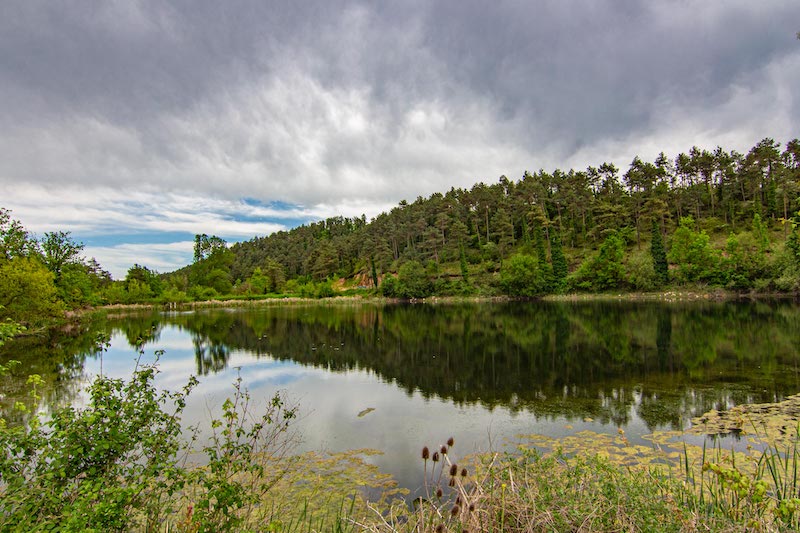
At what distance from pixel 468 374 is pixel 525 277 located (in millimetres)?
58964

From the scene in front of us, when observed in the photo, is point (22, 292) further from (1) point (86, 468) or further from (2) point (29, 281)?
(1) point (86, 468)

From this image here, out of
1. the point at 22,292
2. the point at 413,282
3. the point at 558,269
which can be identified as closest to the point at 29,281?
the point at 22,292

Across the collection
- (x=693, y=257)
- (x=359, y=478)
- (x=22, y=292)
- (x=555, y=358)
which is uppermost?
(x=693, y=257)

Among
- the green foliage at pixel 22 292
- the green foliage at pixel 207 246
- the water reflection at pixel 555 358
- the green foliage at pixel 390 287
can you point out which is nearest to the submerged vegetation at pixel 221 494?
the water reflection at pixel 555 358

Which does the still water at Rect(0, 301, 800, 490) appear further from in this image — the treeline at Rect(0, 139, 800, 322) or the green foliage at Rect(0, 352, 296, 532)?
the treeline at Rect(0, 139, 800, 322)

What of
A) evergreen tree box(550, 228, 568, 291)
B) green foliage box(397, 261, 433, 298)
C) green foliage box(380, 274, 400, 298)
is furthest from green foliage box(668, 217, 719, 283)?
green foliage box(380, 274, 400, 298)

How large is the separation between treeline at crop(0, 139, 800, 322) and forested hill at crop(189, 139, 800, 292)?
0.29 meters

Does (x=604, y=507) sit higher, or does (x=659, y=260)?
(x=659, y=260)

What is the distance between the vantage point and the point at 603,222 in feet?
282

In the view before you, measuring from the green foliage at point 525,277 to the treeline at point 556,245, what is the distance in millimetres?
226

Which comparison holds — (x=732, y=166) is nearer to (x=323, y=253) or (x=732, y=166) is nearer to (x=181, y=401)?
(x=323, y=253)

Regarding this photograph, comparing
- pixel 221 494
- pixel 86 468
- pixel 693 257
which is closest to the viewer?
pixel 221 494

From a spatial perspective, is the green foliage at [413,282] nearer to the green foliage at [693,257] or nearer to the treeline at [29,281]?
the green foliage at [693,257]

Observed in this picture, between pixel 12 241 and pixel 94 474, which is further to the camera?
pixel 12 241
